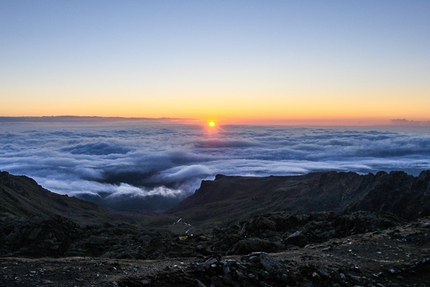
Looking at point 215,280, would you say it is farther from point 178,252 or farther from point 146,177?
point 146,177

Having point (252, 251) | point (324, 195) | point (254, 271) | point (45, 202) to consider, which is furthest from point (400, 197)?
point (45, 202)

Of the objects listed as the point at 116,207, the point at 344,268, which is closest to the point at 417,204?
the point at 344,268

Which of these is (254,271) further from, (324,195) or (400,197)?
(324,195)

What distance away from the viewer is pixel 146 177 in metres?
166

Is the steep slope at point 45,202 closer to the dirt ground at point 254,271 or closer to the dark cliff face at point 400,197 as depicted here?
the dirt ground at point 254,271

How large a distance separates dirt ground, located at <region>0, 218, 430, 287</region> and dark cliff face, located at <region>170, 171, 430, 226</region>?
14.8 m

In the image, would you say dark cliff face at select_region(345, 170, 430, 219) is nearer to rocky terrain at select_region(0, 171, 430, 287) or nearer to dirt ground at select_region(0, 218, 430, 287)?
rocky terrain at select_region(0, 171, 430, 287)


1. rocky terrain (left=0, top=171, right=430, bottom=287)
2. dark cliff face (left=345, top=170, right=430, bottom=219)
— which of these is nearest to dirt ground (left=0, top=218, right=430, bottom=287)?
rocky terrain (left=0, top=171, right=430, bottom=287)

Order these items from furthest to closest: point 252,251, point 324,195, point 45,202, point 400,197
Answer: point 45,202, point 324,195, point 400,197, point 252,251

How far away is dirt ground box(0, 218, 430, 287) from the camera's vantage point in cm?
805

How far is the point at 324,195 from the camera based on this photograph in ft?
159

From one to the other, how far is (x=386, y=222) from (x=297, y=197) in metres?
37.5

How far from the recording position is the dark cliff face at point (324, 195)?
1158 inches

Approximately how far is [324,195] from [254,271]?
1675 inches
